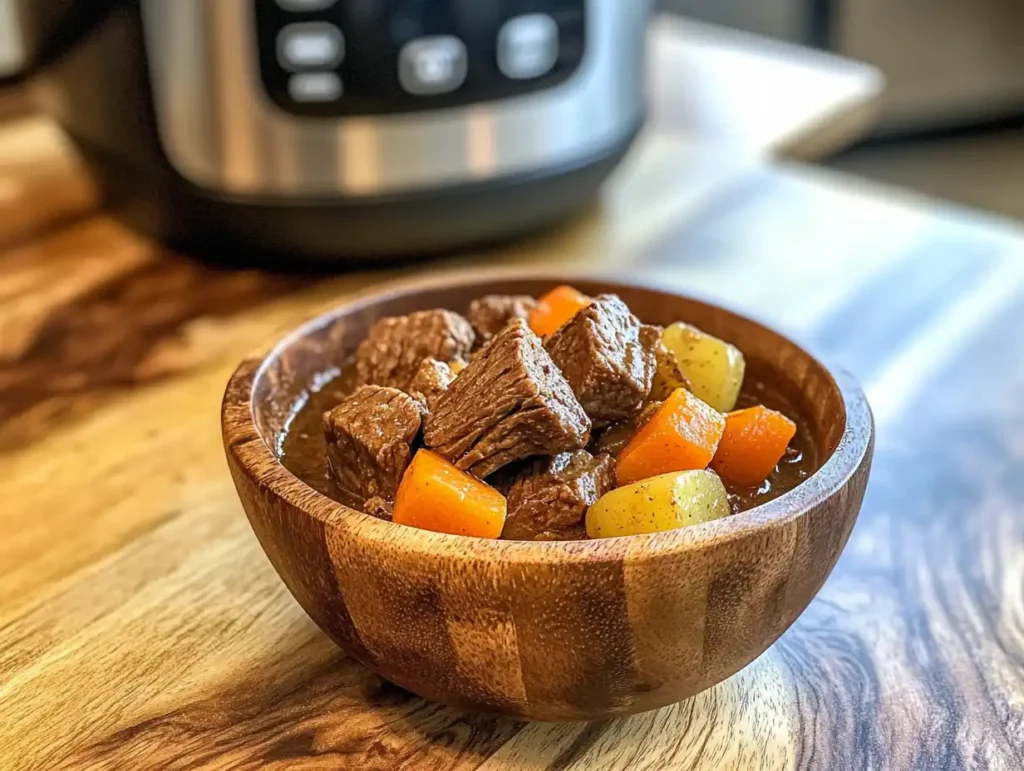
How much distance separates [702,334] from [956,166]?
9.68 ft

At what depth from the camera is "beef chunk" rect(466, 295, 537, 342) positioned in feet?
2.61

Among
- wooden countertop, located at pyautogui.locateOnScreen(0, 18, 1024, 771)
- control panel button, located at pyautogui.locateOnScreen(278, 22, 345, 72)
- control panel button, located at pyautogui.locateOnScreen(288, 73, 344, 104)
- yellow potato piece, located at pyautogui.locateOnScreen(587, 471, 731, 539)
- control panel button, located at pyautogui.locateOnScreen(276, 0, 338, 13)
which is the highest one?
control panel button, located at pyautogui.locateOnScreen(276, 0, 338, 13)

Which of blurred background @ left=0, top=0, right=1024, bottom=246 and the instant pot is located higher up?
the instant pot

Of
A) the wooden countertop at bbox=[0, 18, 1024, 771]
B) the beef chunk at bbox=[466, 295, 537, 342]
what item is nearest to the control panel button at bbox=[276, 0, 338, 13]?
the wooden countertop at bbox=[0, 18, 1024, 771]

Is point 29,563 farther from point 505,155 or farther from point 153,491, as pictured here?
point 505,155

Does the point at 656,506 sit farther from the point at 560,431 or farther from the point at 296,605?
the point at 296,605

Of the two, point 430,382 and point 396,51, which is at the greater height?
point 396,51

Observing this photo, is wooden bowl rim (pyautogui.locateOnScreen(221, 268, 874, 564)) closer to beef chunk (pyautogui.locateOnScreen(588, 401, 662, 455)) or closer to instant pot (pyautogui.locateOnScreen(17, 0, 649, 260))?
beef chunk (pyautogui.locateOnScreen(588, 401, 662, 455))

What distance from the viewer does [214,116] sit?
1085 millimetres

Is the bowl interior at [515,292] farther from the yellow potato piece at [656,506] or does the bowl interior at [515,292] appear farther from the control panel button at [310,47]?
the control panel button at [310,47]

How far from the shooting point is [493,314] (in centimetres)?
80

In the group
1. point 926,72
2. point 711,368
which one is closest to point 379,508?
point 711,368

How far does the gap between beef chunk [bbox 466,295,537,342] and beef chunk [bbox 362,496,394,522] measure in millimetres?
193

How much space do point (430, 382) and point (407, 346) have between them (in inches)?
2.3
